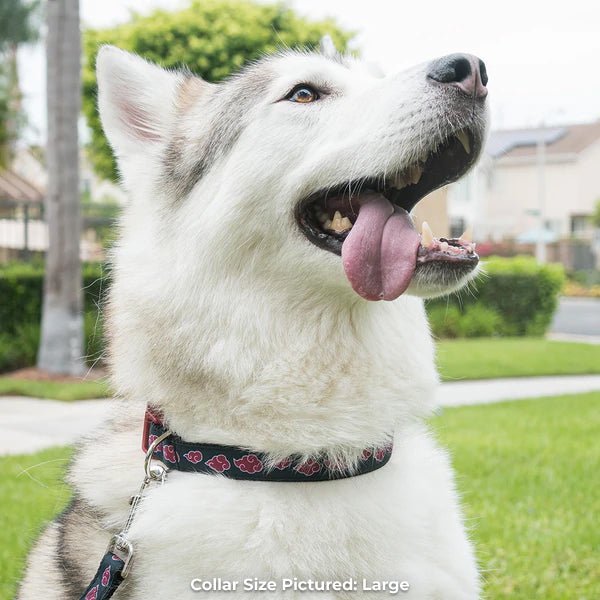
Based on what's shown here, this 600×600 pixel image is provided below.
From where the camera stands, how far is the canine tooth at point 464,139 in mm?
2406

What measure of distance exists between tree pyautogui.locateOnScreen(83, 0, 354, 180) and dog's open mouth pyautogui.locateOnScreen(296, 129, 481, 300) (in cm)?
1504

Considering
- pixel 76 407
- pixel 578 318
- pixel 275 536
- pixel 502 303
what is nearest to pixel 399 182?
pixel 275 536

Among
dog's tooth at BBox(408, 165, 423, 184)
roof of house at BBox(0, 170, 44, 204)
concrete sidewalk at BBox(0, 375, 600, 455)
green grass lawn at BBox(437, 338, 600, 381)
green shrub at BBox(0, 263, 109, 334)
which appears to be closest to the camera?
dog's tooth at BBox(408, 165, 423, 184)

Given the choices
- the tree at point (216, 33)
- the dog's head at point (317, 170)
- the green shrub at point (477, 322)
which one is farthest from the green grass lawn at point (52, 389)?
the green shrub at point (477, 322)

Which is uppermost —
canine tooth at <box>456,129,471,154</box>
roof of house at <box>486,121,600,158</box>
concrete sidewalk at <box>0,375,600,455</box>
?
roof of house at <box>486,121,600,158</box>

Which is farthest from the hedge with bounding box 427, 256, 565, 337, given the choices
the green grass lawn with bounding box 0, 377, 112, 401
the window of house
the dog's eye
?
the window of house

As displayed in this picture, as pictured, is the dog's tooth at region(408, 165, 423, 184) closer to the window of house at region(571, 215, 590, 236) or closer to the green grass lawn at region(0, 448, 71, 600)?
the green grass lawn at region(0, 448, 71, 600)

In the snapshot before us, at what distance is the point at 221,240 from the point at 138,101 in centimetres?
69

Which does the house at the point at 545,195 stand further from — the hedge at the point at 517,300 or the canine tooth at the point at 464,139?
the canine tooth at the point at 464,139

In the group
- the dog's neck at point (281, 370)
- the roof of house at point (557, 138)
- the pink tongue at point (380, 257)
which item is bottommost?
the dog's neck at point (281, 370)

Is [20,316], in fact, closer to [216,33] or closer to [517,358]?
[517,358]

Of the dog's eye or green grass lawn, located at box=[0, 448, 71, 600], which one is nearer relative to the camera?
the dog's eye

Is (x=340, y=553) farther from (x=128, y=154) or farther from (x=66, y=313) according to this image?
(x=66, y=313)

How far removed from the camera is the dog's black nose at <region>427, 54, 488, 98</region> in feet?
7.53
